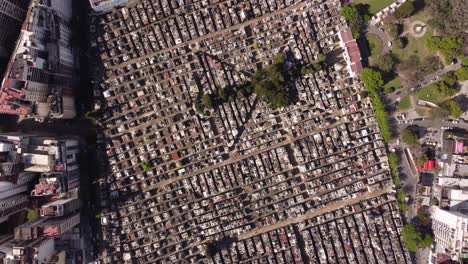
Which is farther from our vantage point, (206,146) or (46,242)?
(206,146)

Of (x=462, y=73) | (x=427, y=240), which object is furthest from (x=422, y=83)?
(x=427, y=240)

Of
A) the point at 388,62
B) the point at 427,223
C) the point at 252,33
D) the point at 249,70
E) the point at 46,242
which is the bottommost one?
the point at 427,223

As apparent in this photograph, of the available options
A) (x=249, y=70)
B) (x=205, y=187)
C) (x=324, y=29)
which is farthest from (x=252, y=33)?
(x=205, y=187)

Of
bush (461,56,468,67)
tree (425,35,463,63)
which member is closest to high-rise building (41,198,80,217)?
tree (425,35,463,63)

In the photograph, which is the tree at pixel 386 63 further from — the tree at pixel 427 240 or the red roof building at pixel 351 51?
the tree at pixel 427 240

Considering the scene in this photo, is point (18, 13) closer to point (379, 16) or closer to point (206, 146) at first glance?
point (206, 146)
